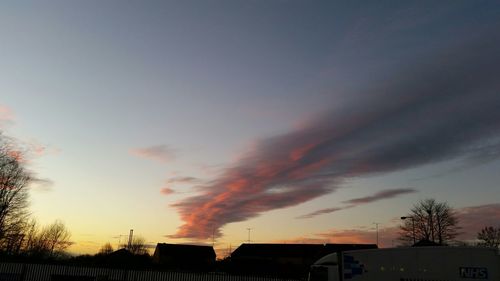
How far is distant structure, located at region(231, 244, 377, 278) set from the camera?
4028 inches

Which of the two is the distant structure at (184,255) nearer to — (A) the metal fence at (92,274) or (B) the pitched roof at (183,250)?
(B) the pitched roof at (183,250)

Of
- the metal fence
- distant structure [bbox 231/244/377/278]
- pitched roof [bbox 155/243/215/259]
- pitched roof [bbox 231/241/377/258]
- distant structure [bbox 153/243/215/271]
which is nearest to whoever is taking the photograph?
the metal fence

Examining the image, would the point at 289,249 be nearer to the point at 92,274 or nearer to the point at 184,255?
the point at 184,255

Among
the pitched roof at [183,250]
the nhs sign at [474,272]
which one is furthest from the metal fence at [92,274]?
the pitched roof at [183,250]

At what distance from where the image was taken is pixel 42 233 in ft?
382

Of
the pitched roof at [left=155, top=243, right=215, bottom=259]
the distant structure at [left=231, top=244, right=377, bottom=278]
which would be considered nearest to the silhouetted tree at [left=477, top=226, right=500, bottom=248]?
the distant structure at [left=231, top=244, right=377, bottom=278]

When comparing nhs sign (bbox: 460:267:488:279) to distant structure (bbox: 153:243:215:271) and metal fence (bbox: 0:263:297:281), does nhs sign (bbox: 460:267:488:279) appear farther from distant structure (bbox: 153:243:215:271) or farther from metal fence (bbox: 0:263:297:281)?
distant structure (bbox: 153:243:215:271)

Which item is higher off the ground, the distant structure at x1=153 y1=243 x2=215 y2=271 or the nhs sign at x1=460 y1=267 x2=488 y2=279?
the distant structure at x1=153 y1=243 x2=215 y2=271

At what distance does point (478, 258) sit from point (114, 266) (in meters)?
32.3

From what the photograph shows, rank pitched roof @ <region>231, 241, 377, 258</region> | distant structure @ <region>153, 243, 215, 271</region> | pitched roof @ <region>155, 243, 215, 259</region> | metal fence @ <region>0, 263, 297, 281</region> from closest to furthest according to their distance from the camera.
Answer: metal fence @ <region>0, 263, 297, 281</region>
pitched roof @ <region>231, 241, 377, 258</region>
distant structure @ <region>153, 243, 215, 271</region>
pitched roof @ <region>155, 243, 215, 259</region>

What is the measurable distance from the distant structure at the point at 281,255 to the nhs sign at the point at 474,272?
82.1m

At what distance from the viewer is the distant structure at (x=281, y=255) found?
10231cm

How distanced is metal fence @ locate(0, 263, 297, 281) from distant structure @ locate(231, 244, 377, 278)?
62835 mm

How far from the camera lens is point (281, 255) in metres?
110
